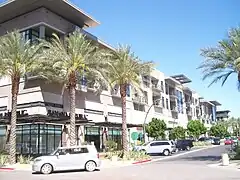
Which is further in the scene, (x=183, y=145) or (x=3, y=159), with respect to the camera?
(x=183, y=145)

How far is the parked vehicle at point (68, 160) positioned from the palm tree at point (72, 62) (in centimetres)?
720

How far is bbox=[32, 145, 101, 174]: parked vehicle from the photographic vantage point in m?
21.3

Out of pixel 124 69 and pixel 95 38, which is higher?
pixel 95 38

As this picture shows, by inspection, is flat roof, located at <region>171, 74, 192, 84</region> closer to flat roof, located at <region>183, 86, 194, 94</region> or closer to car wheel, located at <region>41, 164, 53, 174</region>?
flat roof, located at <region>183, 86, 194, 94</region>

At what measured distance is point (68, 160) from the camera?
21562 mm

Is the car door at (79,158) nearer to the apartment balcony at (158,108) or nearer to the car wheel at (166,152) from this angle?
the car wheel at (166,152)

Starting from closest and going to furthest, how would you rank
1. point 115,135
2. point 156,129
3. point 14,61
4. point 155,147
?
point 14,61, point 155,147, point 115,135, point 156,129

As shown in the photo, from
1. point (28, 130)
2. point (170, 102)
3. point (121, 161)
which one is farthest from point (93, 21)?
point (170, 102)

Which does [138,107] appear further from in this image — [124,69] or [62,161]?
[62,161]

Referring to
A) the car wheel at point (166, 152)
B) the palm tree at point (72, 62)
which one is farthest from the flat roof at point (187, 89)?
the palm tree at point (72, 62)

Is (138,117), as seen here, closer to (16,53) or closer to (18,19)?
(18,19)

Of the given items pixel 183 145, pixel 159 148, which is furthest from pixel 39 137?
pixel 183 145

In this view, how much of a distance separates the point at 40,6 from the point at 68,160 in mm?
25470

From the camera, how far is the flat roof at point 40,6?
40656 millimetres
